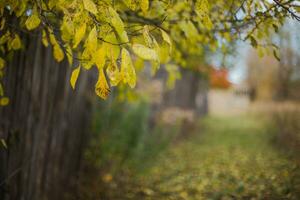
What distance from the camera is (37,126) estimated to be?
288 centimetres

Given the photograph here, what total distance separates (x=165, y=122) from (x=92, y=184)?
3.80 metres

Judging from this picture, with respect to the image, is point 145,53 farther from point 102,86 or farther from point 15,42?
point 15,42

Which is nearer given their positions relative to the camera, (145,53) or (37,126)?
(145,53)

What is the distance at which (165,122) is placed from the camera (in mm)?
7699

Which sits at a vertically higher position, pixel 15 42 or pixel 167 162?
pixel 15 42

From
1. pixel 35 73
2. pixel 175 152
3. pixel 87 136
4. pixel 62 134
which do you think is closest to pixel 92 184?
pixel 87 136

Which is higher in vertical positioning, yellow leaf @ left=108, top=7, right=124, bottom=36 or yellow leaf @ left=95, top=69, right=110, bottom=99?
yellow leaf @ left=108, top=7, right=124, bottom=36

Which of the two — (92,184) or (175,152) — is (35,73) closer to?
(92,184)

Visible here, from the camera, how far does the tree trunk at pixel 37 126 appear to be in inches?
98.2

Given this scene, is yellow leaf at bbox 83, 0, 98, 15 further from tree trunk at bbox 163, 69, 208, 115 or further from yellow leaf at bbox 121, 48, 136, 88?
tree trunk at bbox 163, 69, 208, 115

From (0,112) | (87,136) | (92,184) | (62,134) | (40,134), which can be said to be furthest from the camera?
(87,136)

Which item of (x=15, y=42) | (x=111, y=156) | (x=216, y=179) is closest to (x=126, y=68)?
(x=15, y=42)

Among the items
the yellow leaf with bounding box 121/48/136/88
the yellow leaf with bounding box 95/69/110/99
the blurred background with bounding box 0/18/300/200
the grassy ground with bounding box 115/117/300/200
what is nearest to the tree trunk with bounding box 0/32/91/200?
Answer: the blurred background with bounding box 0/18/300/200

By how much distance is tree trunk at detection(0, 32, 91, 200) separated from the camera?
249 cm
